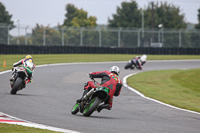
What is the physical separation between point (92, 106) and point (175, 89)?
879 centimetres

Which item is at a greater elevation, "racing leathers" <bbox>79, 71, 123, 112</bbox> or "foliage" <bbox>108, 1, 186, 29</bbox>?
"foliage" <bbox>108, 1, 186, 29</bbox>

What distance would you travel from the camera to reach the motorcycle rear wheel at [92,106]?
9273 mm

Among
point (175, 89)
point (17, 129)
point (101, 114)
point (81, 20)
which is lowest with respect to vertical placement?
point (175, 89)

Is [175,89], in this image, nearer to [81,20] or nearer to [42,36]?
[42,36]

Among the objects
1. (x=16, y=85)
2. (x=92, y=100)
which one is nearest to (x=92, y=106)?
(x=92, y=100)

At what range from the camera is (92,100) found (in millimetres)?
9500

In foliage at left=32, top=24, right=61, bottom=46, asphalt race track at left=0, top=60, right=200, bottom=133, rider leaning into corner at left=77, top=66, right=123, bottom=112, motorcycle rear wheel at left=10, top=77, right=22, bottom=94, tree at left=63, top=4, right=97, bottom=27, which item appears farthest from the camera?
tree at left=63, top=4, right=97, bottom=27

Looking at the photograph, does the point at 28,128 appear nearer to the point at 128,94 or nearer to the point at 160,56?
the point at 128,94

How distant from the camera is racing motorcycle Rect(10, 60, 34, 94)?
1334 cm

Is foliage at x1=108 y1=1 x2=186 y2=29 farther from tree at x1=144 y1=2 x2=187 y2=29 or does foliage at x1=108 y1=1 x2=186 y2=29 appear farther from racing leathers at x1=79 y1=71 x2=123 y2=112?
racing leathers at x1=79 y1=71 x2=123 y2=112

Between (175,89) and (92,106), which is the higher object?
(92,106)

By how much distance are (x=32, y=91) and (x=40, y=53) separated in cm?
2284

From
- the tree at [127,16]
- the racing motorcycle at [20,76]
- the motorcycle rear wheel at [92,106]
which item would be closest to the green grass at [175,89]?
the motorcycle rear wheel at [92,106]

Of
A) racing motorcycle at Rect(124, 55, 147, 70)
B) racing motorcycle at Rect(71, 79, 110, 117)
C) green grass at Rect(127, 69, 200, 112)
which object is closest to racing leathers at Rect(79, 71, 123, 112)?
racing motorcycle at Rect(71, 79, 110, 117)
